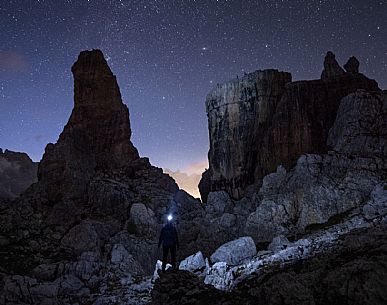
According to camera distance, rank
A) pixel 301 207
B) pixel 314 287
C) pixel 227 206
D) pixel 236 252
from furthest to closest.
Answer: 1. pixel 227 206
2. pixel 301 207
3. pixel 236 252
4. pixel 314 287

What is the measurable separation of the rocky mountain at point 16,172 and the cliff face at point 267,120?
317 feet

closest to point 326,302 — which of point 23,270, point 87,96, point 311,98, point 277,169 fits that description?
point 23,270

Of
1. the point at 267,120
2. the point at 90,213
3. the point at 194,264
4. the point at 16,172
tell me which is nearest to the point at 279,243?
the point at 194,264

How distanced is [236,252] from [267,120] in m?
34.9

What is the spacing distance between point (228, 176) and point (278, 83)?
21463mm

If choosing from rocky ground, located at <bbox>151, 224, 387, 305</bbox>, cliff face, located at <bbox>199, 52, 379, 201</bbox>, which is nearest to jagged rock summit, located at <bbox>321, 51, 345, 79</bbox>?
cliff face, located at <bbox>199, 52, 379, 201</bbox>

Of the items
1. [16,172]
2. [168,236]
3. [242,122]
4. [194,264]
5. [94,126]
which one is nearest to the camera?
[168,236]

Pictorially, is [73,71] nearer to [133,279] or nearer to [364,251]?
[133,279]

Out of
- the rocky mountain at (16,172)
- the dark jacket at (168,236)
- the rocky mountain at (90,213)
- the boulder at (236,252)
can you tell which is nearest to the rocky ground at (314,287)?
the dark jacket at (168,236)

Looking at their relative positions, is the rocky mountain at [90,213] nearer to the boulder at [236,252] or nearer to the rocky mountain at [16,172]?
the boulder at [236,252]

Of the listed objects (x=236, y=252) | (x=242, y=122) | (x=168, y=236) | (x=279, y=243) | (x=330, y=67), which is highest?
(x=330, y=67)

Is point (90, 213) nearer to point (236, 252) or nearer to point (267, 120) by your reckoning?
point (236, 252)

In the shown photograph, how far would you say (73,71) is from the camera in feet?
267

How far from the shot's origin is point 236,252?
41.2 metres
